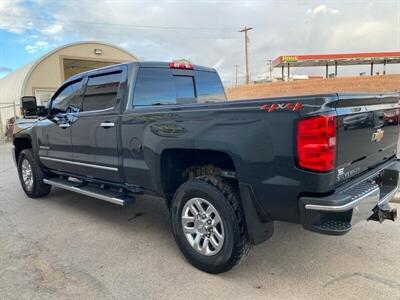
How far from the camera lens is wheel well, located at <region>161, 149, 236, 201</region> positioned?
3.48 m

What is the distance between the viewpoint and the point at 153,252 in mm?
3951

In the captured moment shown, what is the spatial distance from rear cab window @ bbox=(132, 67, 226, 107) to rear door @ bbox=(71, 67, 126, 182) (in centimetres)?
25

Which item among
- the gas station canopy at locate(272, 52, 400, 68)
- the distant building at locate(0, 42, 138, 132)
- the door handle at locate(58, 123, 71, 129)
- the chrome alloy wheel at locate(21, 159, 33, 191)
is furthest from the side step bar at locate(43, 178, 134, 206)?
the gas station canopy at locate(272, 52, 400, 68)

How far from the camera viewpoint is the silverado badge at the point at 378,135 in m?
3.32

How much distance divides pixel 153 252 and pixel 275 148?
197 centimetres

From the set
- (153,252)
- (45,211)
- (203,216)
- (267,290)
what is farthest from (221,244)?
(45,211)

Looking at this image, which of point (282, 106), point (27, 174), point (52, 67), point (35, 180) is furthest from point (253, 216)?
point (52, 67)

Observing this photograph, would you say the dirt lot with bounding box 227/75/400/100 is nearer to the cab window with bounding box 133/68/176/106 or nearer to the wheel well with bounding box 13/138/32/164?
the wheel well with bounding box 13/138/32/164

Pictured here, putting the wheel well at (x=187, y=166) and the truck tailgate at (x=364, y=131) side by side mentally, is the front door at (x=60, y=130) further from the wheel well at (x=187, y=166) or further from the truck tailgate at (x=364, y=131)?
the truck tailgate at (x=364, y=131)

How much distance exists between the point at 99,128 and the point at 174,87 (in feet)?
3.61

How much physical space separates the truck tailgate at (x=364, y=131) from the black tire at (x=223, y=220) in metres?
0.92

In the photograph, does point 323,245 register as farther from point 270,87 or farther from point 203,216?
point 270,87

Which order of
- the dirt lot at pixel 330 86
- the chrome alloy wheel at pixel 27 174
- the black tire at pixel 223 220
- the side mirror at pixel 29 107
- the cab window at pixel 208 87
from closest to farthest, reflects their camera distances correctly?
the black tire at pixel 223 220 < the cab window at pixel 208 87 < the side mirror at pixel 29 107 < the chrome alloy wheel at pixel 27 174 < the dirt lot at pixel 330 86

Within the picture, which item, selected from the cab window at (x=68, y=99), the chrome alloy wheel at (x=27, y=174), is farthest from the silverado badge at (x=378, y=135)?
the chrome alloy wheel at (x=27, y=174)
